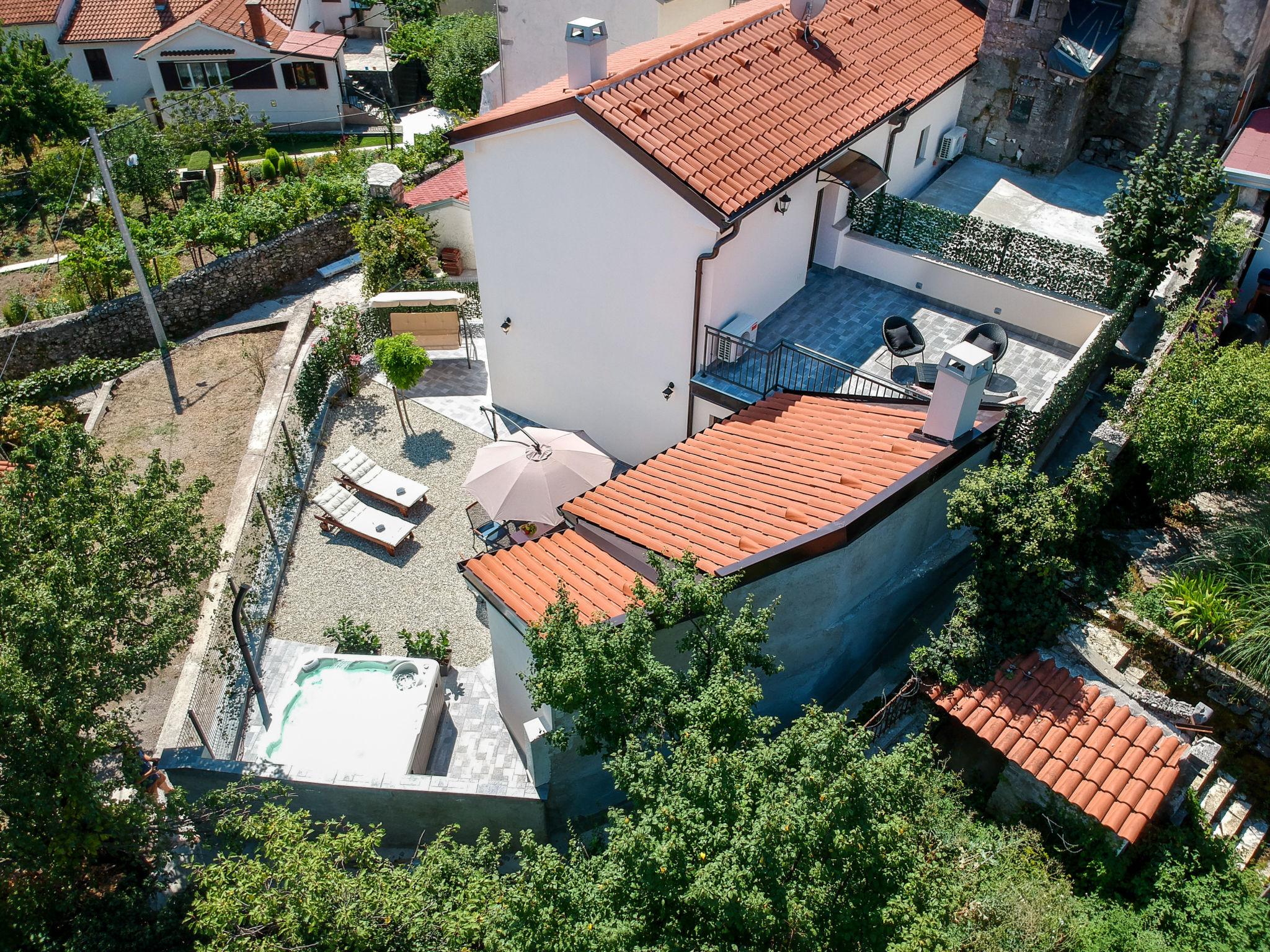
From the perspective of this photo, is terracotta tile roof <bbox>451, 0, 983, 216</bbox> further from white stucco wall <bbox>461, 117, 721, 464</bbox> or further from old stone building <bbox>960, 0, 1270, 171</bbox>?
old stone building <bbox>960, 0, 1270, 171</bbox>

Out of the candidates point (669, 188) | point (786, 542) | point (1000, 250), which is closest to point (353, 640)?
point (786, 542)

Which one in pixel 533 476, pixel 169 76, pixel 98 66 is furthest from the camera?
pixel 98 66

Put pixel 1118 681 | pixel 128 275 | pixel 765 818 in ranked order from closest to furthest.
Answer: pixel 765 818
pixel 1118 681
pixel 128 275

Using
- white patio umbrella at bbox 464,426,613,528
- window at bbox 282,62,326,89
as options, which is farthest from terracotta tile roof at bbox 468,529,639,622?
window at bbox 282,62,326,89

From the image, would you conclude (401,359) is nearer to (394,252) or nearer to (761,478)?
(394,252)

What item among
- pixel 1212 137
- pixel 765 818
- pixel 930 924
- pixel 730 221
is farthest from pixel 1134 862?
pixel 1212 137

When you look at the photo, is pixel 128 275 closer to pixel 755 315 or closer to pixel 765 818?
pixel 755 315
